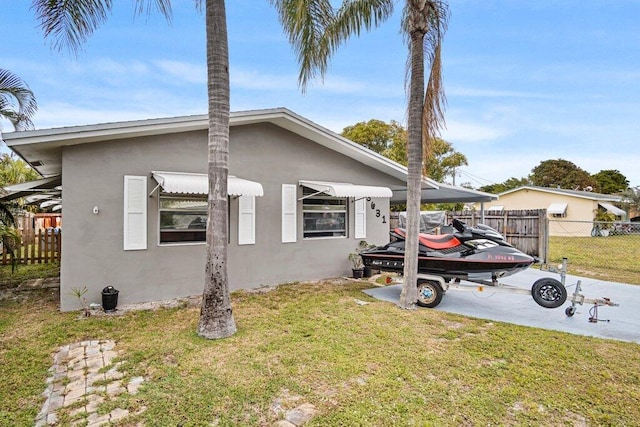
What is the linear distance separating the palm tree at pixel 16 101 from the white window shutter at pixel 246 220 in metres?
8.49

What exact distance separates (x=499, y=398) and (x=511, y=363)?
120 cm

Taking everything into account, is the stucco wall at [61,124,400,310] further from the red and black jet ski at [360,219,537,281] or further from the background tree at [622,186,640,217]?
the background tree at [622,186,640,217]

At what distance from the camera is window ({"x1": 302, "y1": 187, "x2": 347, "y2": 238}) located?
38.1 ft

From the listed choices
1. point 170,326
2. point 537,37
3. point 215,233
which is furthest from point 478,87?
point 170,326

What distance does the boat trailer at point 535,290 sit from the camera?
22.8 ft

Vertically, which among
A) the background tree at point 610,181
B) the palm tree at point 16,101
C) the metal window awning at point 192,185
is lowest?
the metal window awning at point 192,185

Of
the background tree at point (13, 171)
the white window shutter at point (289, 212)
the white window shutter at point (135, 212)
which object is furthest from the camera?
the background tree at point (13, 171)

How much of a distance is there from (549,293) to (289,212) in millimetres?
7193

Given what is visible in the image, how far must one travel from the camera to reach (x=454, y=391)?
4281 millimetres

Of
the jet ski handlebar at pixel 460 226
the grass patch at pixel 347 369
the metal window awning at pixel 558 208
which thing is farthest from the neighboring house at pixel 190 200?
the metal window awning at pixel 558 208

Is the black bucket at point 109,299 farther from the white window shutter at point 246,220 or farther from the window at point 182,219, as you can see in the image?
the white window shutter at point 246,220

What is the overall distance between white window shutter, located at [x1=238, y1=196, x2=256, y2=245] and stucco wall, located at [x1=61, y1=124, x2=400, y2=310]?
163mm

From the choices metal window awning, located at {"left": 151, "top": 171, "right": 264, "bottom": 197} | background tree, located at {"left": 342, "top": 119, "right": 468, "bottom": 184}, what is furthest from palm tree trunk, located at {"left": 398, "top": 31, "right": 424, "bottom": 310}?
background tree, located at {"left": 342, "top": 119, "right": 468, "bottom": 184}

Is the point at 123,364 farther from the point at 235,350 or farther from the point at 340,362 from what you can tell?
the point at 340,362
